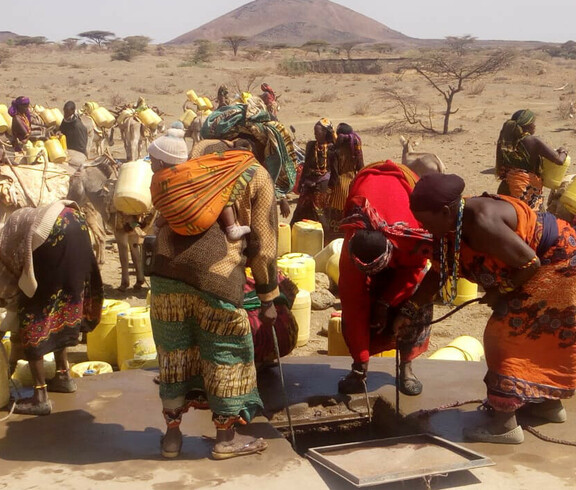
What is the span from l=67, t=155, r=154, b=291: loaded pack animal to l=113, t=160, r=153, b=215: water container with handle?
0.51m

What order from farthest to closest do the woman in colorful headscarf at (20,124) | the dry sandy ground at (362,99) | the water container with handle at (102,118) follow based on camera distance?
1. the water container with handle at (102,118)
2. the dry sandy ground at (362,99)
3. the woman in colorful headscarf at (20,124)

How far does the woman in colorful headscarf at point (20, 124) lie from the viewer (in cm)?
1396

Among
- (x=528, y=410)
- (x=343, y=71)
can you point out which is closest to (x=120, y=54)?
(x=343, y=71)

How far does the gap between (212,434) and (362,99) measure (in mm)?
27573

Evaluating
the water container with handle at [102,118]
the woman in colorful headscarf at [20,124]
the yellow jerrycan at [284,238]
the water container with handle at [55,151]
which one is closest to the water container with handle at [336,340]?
the yellow jerrycan at [284,238]

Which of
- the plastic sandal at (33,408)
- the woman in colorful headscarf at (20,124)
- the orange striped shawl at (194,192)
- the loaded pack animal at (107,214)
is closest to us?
the orange striped shawl at (194,192)

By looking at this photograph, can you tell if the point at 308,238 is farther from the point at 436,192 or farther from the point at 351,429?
the point at 436,192

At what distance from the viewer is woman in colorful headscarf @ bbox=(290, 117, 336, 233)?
9.39 meters

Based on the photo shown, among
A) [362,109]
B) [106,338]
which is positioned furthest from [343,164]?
[362,109]

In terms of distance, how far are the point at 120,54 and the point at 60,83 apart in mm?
18535

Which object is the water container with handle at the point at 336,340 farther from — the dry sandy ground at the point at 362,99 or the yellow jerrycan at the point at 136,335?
the yellow jerrycan at the point at 136,335

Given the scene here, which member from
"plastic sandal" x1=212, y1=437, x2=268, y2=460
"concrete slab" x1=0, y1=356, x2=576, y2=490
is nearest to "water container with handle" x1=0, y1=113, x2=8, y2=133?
"concrete slab" x1=0, y1=356, x2=576, y2=490

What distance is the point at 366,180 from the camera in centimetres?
476

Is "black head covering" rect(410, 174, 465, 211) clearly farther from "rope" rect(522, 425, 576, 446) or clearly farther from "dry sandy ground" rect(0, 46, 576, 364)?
"dry sandy ground" rect(0, 46, 576, 364)
